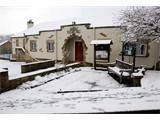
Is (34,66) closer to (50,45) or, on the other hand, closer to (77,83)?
(77,83)

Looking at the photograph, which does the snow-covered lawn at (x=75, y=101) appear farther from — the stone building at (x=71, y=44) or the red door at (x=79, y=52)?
the red door at (x=79, y=52)

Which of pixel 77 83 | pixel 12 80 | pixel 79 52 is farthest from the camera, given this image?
pixel 79 52

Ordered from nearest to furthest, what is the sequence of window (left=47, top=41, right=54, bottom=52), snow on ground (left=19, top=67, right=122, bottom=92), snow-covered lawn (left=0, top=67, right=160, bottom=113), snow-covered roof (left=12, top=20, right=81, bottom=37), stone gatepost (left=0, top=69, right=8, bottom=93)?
1. snow-covered lawn (left=0, top=67, right=160, bottom=113)
2. stone gatepost (left=0, top=69, right=8, bottom=93)
3. snow on ground (left=19, top=67, right=122, bottom=92)
4. window (left=47, top=41, right=54, bottom=52)
5. snow-covered roof (left=12, top=20, right=81, bottom=37)

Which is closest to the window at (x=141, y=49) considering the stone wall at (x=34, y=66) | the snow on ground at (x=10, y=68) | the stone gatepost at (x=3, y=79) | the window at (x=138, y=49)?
the window at (x=138, y=49)

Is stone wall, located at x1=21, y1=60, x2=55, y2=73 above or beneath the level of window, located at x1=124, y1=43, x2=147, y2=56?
beneath

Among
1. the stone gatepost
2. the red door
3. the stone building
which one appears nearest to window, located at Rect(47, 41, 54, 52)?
the stone building

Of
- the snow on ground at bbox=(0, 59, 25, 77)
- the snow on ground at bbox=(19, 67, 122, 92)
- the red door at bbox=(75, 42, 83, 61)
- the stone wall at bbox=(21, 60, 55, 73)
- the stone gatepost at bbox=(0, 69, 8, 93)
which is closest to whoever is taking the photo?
the stone gatepost at bbox=(0, 69, 8, 93)

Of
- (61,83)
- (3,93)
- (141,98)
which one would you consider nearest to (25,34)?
(61,83)

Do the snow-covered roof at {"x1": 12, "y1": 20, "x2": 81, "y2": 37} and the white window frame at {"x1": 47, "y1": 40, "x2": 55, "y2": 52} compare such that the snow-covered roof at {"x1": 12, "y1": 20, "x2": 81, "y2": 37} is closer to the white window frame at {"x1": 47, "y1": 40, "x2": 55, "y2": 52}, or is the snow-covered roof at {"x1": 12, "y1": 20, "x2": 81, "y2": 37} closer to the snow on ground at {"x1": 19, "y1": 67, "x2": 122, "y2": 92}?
the white window frame at {"x1": 47, "y1": 40, "x2": 55, "y2": 52}

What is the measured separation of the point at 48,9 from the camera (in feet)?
14.9

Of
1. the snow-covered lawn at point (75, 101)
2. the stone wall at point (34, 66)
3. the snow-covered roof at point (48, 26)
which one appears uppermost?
the snow-covered roof at point (48, 26)

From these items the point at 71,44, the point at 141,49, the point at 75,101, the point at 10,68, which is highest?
the point at 71,44

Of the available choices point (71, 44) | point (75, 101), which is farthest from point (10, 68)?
point (75, 101)

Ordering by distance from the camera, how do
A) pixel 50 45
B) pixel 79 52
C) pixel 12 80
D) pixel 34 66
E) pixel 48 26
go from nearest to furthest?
pixel 12 80
pixel 34 66
pixel 79 52
pixel 50 45
pixel 48 26
